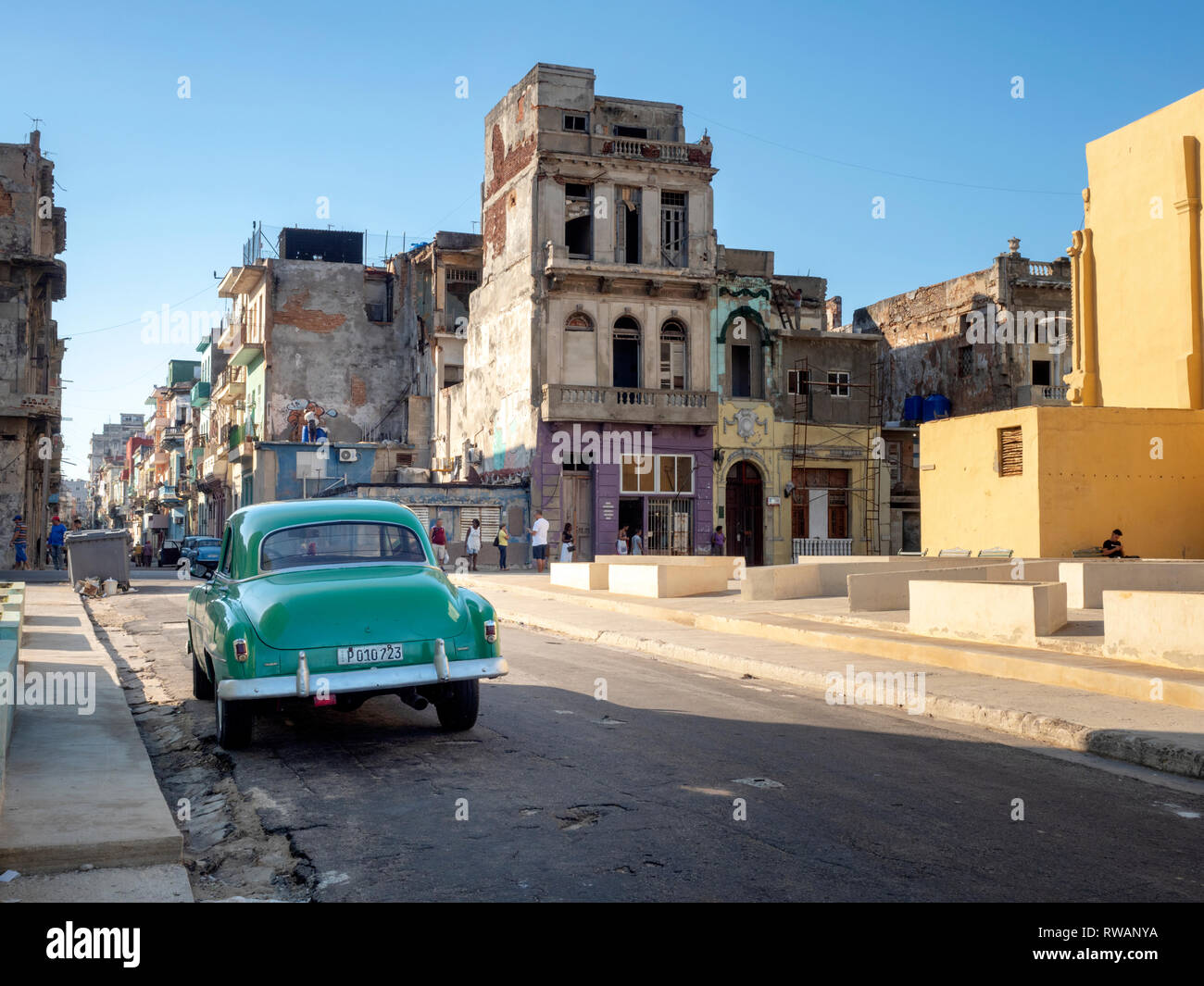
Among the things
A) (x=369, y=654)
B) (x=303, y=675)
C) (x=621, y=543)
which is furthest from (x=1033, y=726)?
(x=621, y=543)

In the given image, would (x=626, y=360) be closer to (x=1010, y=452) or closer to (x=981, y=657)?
(x=1010, y=452)

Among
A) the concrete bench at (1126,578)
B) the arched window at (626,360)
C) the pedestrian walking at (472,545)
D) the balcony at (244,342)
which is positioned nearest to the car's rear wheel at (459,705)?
the concrete bench at (1126,578)

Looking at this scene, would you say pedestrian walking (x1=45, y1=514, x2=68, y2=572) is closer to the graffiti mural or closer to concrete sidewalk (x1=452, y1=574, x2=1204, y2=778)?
the graffiti mural

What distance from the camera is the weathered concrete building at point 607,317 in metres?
38.4

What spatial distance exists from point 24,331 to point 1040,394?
3611cm

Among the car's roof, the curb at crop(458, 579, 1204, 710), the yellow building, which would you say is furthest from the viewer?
the yellow building

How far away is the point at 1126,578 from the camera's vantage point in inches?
600

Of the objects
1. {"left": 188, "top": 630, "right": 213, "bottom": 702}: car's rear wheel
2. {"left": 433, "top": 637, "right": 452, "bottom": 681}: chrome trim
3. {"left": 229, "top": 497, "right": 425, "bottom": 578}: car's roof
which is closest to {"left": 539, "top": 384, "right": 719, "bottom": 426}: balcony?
{"left": 188, "top": 630, "right": 213, "bottom": 702}: car's rear wheel

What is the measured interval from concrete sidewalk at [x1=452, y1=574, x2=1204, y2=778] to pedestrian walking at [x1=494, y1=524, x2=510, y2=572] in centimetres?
1809

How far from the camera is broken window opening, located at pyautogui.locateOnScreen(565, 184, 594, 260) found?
129 ft

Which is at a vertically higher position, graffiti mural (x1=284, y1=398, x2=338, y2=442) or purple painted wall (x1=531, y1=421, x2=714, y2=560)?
graffiti mural (x1=284, y1=398, x2=338, y2=442)

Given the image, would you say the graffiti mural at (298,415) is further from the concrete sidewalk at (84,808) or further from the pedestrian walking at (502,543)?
the concrete sidewalk at (84,808)

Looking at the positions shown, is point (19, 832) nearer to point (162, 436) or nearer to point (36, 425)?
point (36, 425)
